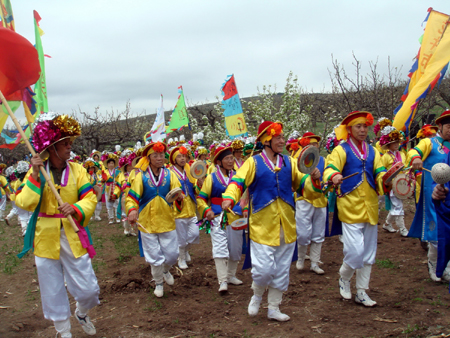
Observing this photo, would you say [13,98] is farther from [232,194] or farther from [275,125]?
[275,125]

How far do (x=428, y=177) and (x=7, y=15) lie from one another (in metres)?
6.12

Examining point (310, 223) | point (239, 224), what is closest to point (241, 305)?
point (239, 224)

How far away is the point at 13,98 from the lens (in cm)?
454

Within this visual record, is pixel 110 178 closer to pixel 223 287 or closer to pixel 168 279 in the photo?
pixel 168 279

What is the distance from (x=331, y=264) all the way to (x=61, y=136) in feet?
17.6

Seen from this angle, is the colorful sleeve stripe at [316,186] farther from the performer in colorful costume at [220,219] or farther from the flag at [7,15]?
the flag at [7,15]

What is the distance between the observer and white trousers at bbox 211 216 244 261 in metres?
6.02

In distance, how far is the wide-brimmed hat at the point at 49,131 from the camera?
4086 millimetres

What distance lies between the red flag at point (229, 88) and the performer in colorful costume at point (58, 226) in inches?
254

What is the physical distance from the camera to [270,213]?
4656 millimetres

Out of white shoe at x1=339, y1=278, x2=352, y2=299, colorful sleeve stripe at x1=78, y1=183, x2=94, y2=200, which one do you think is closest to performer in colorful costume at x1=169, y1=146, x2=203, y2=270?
colorful sleeve stripe at x1=78, y1=183, x2=94, y2=200

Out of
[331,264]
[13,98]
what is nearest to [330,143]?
[331,264]

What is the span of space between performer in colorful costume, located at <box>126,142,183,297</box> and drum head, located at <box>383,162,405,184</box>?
3255 millimetres

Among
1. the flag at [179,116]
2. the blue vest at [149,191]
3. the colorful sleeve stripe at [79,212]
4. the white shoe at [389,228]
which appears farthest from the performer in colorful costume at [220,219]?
the flag at [179,116]
